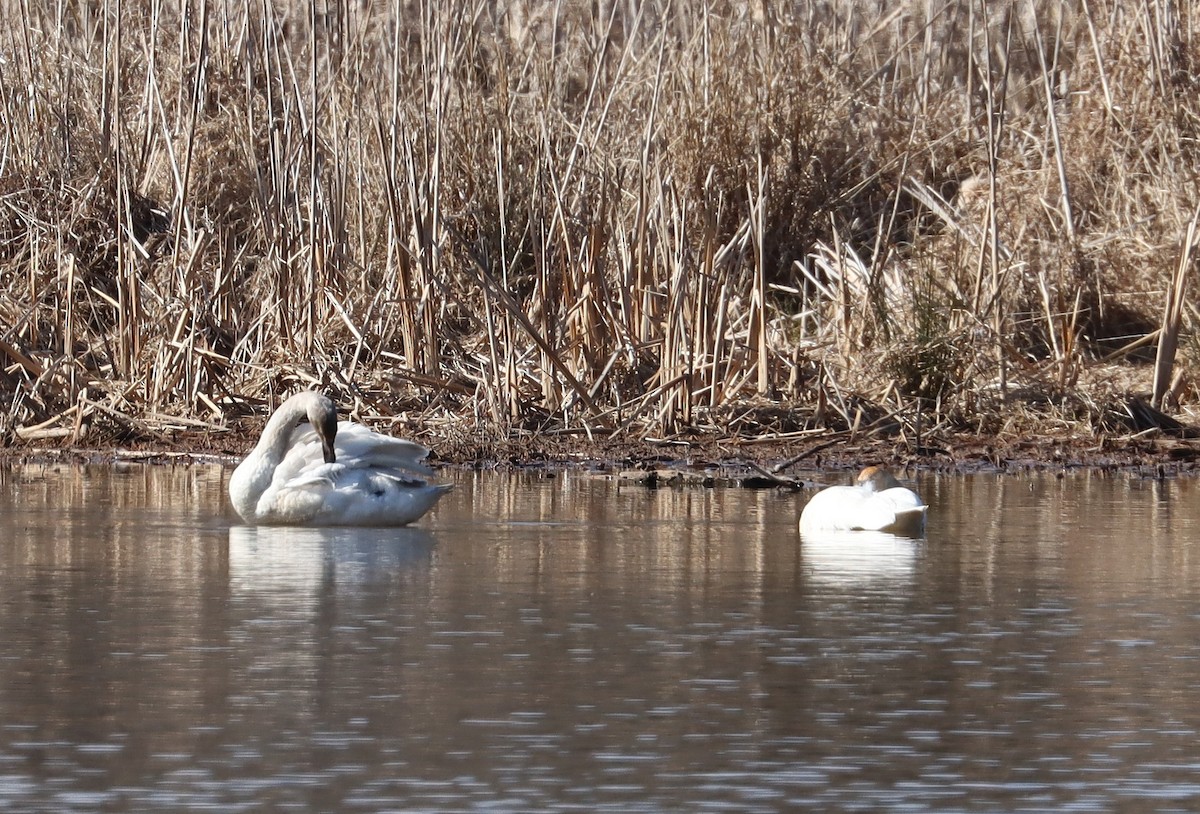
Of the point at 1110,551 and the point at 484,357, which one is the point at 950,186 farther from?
the point at 1110,551

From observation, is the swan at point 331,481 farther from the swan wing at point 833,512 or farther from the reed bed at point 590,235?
the reed bed at point 590,235

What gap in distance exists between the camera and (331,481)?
869 centimetres

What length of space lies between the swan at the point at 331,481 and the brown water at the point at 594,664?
0.46 ft

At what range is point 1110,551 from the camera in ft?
26.0

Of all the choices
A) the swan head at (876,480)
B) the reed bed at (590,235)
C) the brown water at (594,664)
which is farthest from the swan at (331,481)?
the reed bed at (590,235)

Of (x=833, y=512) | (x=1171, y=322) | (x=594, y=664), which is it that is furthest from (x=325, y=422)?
(x=1171, y=322)

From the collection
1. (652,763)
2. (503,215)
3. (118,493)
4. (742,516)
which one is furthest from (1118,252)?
(652,763)

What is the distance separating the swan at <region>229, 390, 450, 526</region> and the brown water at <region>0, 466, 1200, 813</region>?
0.14m

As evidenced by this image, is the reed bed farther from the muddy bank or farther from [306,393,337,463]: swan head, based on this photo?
[306,393,337,463]: swan head

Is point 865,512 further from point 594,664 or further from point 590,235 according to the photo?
point 590,235

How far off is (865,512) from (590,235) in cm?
392

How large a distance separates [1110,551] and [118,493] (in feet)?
14.0

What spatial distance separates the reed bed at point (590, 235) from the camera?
12008 millimetres

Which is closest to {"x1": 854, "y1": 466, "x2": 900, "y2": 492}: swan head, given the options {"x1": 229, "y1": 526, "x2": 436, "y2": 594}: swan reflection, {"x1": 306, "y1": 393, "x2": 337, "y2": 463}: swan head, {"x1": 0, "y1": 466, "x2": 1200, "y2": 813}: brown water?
{"x1": 0, "y1": 466, "x2": 1200, "y2": 813}: brown water
